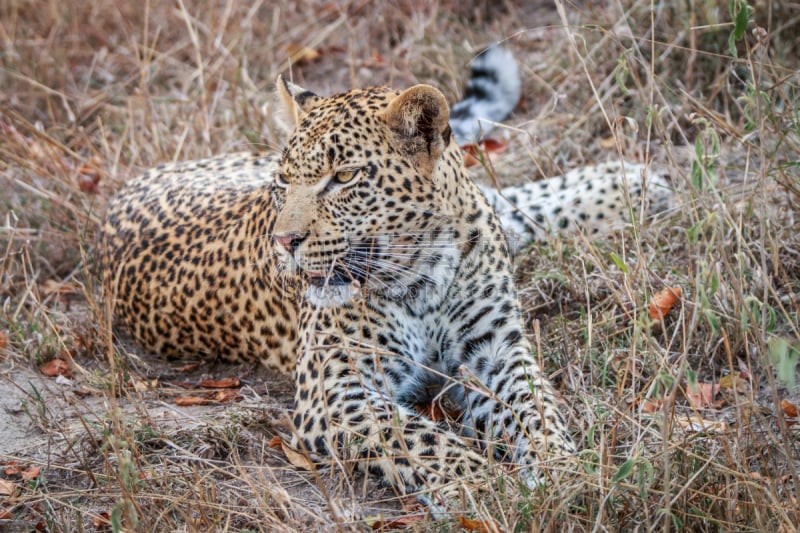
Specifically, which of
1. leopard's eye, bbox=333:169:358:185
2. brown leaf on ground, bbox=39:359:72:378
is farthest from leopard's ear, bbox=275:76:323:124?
brown leaf on ground, bbox=39:359:72:378

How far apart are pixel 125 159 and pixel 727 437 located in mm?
5271

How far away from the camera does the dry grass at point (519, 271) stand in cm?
357

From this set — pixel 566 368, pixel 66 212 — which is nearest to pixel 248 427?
pixel 566 368

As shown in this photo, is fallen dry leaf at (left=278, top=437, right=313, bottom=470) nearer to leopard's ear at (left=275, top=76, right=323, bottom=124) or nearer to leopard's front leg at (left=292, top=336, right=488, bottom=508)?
leopard's front leg at (left=292, top=336, right=488, bottom=508)

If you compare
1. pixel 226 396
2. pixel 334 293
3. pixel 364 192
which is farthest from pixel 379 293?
pixel 226 396

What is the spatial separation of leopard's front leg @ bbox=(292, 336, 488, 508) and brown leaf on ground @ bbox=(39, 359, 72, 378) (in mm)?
1524

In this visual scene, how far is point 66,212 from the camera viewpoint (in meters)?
7.00

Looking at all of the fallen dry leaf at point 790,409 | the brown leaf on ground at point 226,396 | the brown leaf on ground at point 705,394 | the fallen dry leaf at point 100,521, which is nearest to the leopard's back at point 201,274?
the brown leaf on ground at point 226,396

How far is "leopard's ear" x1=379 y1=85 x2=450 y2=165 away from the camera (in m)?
4.44

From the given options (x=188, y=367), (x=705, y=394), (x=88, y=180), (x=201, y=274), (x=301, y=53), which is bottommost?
(x=705, y=394)

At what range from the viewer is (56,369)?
558 cm

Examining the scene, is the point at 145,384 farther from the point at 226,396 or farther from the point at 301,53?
the point at 301,53

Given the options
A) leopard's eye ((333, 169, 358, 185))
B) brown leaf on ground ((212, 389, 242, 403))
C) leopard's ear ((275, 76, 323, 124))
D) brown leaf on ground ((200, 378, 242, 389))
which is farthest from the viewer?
brown leaf on ground ((200, 378, 242, 389))

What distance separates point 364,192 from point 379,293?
0.52 metres
